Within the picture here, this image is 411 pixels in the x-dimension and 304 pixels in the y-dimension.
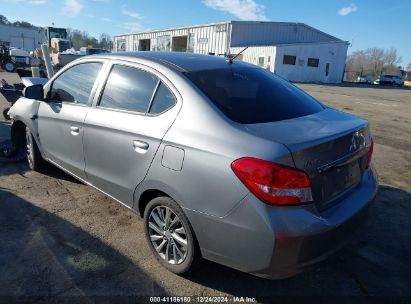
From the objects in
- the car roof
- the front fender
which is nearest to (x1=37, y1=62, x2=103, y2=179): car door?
the front fender

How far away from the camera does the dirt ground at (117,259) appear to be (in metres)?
2.77

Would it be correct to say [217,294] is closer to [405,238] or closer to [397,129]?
[405,238]

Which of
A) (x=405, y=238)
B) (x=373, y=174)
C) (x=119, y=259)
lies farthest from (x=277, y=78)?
(x=119, y=259)

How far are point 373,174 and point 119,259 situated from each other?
7.67ft

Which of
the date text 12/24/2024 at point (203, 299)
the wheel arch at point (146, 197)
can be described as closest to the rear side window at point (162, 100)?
the wheel arch at point (146, 197)

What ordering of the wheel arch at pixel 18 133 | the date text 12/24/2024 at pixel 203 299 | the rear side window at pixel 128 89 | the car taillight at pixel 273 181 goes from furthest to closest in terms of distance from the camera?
1. the wheel arch at pixel 18 133
2. the rear side window at pixel 128 89
3. the date text 12/24/2024 at pixel 203 299
4. the car taillight at pixel 273 181

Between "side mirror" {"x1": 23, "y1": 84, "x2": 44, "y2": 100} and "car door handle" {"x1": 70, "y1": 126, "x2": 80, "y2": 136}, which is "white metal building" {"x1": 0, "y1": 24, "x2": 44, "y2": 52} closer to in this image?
"side mirror" {"x1": 23, "y1": 84, "x2": 44, "y2": 100}

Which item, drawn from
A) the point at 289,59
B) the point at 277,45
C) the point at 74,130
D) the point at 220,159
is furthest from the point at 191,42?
the point at 220,159

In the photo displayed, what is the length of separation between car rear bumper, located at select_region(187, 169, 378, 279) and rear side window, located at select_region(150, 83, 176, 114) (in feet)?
2.88

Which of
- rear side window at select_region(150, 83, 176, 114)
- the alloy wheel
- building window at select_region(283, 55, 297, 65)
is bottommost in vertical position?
the alloy wheel

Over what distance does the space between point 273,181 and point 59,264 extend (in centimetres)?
197

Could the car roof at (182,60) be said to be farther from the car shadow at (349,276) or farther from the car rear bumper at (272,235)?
the car shadow at (349,276)

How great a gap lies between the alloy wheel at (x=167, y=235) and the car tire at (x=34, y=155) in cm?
246

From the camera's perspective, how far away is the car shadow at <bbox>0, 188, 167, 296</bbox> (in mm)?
2713
